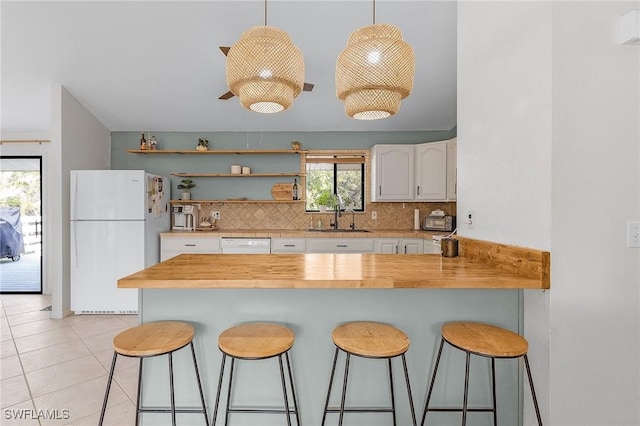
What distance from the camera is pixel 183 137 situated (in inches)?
176

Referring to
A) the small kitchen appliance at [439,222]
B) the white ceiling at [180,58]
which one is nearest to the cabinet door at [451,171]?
the small kitchen appliance at [439,222]

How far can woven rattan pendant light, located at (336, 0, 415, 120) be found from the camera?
1.35m

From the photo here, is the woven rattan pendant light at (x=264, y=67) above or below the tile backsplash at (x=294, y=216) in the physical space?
above

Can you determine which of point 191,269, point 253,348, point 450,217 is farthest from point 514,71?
point 450,217

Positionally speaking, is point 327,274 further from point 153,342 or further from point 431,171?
point 431,171

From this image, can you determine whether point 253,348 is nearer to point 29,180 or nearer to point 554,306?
point 554,306

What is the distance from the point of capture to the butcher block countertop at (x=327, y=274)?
54.2 inches

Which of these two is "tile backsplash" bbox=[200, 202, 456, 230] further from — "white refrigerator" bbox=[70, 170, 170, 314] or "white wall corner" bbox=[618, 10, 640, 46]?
"white wall corner" bbox=[618, 10, 640, 46]

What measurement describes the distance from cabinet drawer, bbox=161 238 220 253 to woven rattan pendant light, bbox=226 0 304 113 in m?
2.78

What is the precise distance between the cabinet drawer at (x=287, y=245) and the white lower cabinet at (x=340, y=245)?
11 cm

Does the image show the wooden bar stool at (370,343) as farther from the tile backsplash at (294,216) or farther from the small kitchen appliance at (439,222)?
the tile backsplash at (294,216)

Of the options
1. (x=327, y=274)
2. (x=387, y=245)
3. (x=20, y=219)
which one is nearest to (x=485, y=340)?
(x=327, y=274)

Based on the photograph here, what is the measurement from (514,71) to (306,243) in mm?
2800

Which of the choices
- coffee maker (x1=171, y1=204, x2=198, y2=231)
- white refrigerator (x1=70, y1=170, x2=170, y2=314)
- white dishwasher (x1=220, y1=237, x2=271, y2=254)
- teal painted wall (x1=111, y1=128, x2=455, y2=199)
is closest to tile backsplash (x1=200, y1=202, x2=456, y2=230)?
coffee maker (x1=171, y1=204, x2=198, y2=231)
